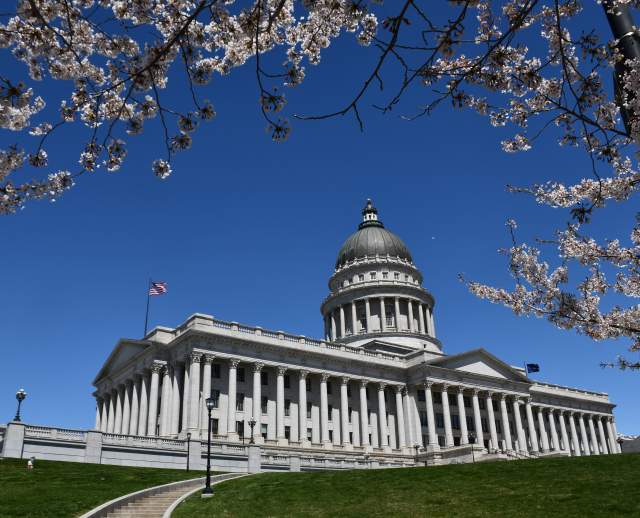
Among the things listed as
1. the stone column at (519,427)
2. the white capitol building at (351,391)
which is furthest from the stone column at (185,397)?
the stone column at (519,427)

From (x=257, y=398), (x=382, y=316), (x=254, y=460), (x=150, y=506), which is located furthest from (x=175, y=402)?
(x=382, y=316)

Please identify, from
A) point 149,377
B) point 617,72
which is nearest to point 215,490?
point 617,72

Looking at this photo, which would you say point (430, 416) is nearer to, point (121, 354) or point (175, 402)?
point (175, 402)

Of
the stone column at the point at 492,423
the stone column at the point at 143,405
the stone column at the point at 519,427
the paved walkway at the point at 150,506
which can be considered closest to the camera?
the paved walkway at the point at 150,506

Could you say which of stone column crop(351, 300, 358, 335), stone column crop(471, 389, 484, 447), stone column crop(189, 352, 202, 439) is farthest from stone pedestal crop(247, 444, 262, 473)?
stone column crop(351, 300, 358, 335)

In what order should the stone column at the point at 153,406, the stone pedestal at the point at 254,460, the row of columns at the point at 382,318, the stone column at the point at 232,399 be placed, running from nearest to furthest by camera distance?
1. the stone pedestal at the point at 254,460
2. the stone column at the point at 232,399
3. the stone column at the point at 153,406
4. the row of columns at the point at 382,318

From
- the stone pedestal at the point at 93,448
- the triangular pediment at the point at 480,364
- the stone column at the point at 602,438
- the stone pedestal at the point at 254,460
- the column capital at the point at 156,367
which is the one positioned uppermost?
the triangular pediment at the point at 480,364

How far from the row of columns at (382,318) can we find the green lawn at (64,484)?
62117 millimetres

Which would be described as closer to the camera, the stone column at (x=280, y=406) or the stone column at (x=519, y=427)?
the stone column at (x=280, y=406)

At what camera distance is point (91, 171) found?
30.4 ft

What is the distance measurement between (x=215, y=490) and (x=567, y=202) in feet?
78.9

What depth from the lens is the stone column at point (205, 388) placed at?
204 ft

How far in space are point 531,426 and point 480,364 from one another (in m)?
13.7

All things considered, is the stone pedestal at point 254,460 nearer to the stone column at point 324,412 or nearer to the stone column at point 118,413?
the stone column at point 324,412
